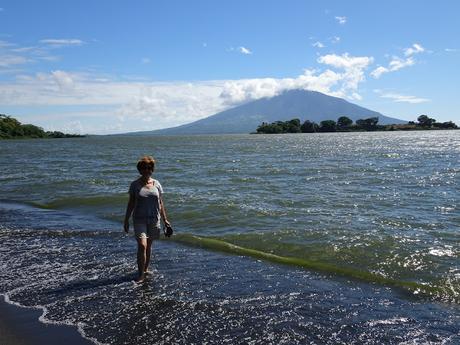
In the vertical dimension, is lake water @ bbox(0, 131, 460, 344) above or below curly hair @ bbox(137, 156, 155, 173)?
below

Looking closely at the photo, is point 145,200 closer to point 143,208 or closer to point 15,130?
point 143,208

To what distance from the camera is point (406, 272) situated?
10133 mm

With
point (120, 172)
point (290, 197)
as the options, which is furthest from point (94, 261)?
point (120, 172)

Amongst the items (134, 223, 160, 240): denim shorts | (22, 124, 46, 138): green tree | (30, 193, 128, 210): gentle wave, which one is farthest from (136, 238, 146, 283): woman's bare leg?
(22, 124, 46, 138): green tree

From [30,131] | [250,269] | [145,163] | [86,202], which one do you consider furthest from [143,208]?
[30,131]

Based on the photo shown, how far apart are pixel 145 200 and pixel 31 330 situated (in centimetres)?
319

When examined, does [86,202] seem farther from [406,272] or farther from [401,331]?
[401,331]

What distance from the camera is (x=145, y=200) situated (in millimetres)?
9180

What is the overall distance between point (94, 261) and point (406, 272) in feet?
22.8

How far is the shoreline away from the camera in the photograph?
6465 millimetres

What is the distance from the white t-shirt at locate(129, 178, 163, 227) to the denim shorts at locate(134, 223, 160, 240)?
0.08 meters

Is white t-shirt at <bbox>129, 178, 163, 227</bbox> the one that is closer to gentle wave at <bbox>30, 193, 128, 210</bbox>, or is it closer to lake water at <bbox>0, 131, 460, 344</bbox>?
lake water at <bbox>0, 131, 460, 344</bbox>

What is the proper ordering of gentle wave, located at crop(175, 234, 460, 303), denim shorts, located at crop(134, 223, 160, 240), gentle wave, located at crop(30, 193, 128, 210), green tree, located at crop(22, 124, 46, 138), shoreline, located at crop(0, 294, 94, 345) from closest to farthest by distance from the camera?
shoreline, located at crop(0, 294, 94, 345) < gentle wave, located at crop(175, 234, 460, 303) < denim shorts, located at crop(134, 223, 160, 240) < gentle wave, located at crop(30, 193, 128, 210) < green tree, located at crop(22, 124, 46, 138)

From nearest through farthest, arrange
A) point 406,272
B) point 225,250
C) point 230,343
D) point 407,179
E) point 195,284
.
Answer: point 230,343
point 195,284
point 406,272
point 225,250
point 407,179
